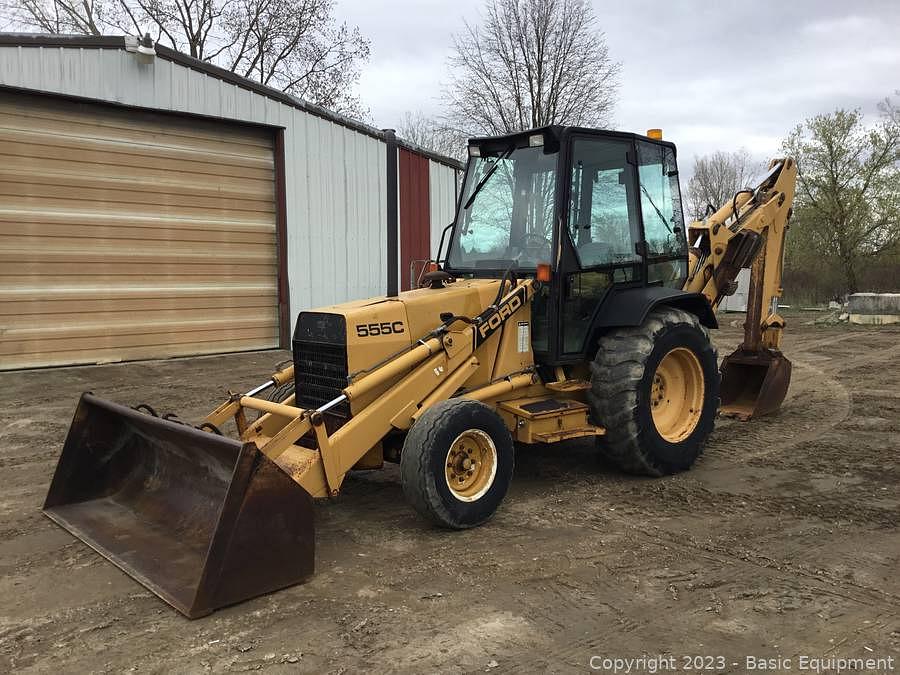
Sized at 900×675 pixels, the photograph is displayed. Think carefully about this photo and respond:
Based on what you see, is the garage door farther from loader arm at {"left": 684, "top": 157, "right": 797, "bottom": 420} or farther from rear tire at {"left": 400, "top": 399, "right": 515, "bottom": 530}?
rear tire at {"left": 400, "top": 399, "right": 515, "bottom": 530}

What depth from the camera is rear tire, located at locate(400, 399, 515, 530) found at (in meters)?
4.22

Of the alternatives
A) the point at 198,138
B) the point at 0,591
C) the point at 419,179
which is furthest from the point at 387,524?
the point at 419,179

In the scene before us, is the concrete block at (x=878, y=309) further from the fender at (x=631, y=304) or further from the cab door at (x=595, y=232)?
the cab door at (x=595, y=232)

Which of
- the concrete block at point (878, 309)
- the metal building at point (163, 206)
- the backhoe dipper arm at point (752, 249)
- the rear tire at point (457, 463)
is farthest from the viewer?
the concrete block at point (878, 309)

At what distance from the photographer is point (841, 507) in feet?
15.9

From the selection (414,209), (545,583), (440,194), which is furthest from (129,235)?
(545,583)

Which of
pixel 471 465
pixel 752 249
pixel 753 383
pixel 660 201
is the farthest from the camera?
pixel 753 383

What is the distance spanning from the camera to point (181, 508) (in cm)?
433

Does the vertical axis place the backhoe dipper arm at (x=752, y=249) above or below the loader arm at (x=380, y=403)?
above

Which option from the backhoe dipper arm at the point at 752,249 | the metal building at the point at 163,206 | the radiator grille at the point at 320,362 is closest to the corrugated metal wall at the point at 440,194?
the metal building at the point at 163,206

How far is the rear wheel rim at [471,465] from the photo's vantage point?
177 inches

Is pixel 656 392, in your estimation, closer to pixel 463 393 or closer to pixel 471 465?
pixel 463 393

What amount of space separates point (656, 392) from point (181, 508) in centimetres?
363

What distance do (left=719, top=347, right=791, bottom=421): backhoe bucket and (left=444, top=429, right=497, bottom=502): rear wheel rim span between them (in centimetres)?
401
